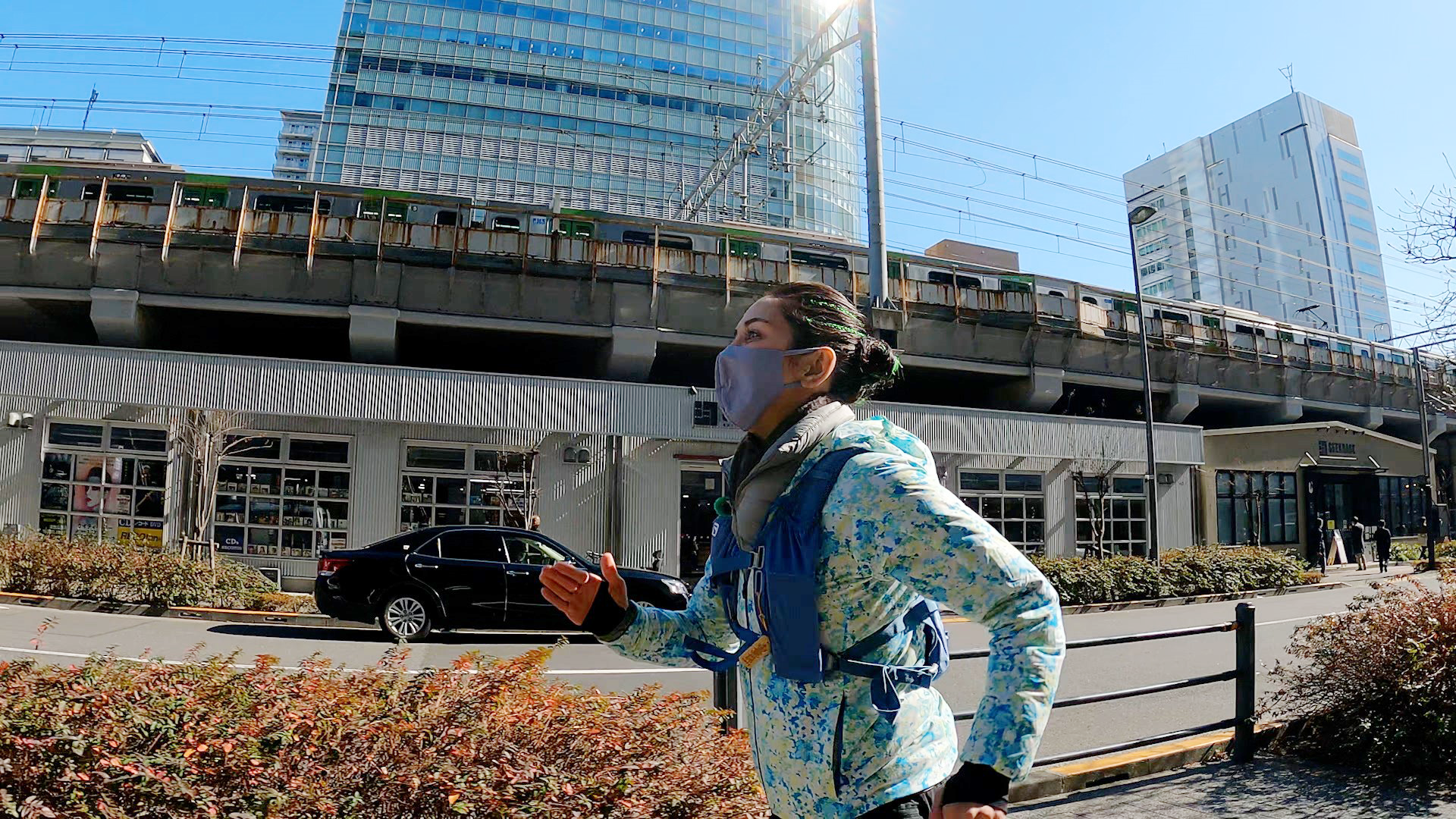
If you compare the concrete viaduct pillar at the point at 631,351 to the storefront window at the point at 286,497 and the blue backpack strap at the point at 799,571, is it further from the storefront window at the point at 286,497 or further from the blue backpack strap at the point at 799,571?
the blue backpack strap at the point at 799,571

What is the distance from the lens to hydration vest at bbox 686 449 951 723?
1.65m

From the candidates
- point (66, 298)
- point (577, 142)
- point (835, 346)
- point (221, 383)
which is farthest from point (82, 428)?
point (577, 142)

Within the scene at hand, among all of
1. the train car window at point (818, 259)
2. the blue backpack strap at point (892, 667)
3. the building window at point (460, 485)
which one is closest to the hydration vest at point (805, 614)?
the blue backpack strap at point (892, 667)

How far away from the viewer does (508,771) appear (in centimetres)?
309

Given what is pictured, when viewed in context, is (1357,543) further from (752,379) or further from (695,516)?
(752,379)

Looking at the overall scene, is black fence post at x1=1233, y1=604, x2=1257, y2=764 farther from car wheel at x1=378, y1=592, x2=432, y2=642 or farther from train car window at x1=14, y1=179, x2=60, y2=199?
train car window at x1=14, y1=179, x2=60, y2=199

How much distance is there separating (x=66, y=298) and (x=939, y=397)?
1166 inches

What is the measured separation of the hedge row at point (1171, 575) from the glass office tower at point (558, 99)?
51.9 m

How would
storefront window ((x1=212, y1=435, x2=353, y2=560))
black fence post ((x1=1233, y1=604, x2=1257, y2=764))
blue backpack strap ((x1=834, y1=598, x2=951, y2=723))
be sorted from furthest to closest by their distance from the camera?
storefront window ((x1=212, y1=435, x2=353, y2=560))
black fence post ((x1=1233, y1=604, x2=1257, y2=764))
blue backpack strap ((x1=834, y1=598, x2=951, y2=723))

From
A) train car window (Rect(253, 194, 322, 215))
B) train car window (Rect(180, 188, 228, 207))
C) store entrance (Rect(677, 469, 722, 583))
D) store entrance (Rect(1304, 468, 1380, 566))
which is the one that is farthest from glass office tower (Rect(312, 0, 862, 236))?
store entrance (Rect(677, 469, 722, 583))

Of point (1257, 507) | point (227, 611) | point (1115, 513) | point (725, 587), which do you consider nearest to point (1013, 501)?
point (1115, 513)

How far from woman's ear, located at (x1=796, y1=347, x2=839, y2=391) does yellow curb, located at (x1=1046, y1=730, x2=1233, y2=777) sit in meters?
4.27

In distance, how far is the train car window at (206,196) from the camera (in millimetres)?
25734

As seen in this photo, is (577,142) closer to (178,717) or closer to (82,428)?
(82,428)
